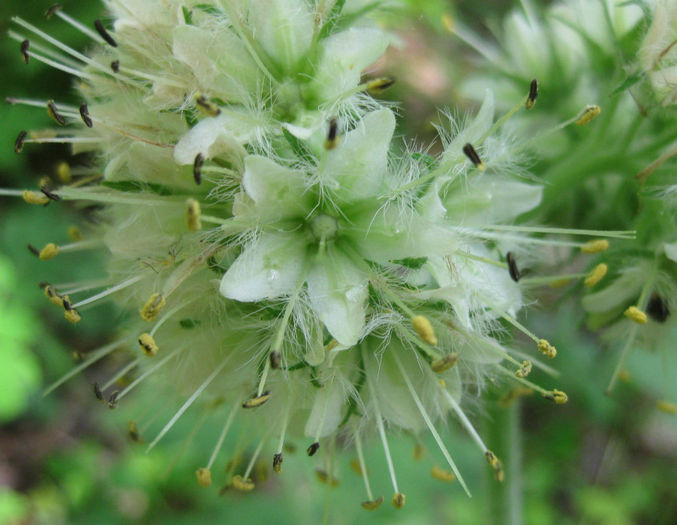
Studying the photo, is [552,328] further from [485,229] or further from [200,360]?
[200,360]

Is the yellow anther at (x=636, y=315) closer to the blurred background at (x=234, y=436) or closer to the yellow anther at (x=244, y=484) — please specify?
the blurred background at (x=234, y=436)

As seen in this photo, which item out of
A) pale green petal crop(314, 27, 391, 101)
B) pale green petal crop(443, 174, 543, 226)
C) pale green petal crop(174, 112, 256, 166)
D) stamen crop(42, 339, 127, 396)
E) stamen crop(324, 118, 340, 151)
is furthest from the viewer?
stamen crop(42, 339, 127, 396)

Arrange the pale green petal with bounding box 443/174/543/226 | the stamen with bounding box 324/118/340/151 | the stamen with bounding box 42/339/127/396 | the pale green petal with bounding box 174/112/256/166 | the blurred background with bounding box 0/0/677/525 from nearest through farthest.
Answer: the stamen with bounding box 324/118/340/151, the pale green petal with bounding box 174/112/256/166, the pale green petal with bounding box 443/174/543/226, the stamen with bounding box 42/339/127/396, the blurred background with bounding box 0/0/677/525

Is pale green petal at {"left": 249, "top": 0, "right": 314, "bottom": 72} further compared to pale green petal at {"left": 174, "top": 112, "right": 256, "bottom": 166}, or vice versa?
pale green petal at {"left": 249, "top": 0, "right": 314, "bottom": 72}

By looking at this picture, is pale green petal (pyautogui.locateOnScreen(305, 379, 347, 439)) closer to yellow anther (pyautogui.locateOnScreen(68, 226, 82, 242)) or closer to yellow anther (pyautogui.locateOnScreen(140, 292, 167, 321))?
yellow anther (pyautogui.locateOnScreen(140, 292, 167, 321))

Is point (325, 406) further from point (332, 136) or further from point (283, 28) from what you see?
point (283, 28)

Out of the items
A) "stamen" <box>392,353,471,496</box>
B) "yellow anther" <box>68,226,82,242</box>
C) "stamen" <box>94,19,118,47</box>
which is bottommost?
"stamen" <box>392,353,471,496</box>

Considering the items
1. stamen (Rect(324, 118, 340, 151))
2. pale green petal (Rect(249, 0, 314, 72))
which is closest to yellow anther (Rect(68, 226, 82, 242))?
pale green petal (Rect(249, 0, 314, 72))

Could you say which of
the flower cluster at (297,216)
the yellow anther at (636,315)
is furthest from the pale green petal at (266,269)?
the yellow anther at (636,315)

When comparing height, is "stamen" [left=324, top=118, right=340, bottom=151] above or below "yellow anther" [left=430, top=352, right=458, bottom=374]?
above
